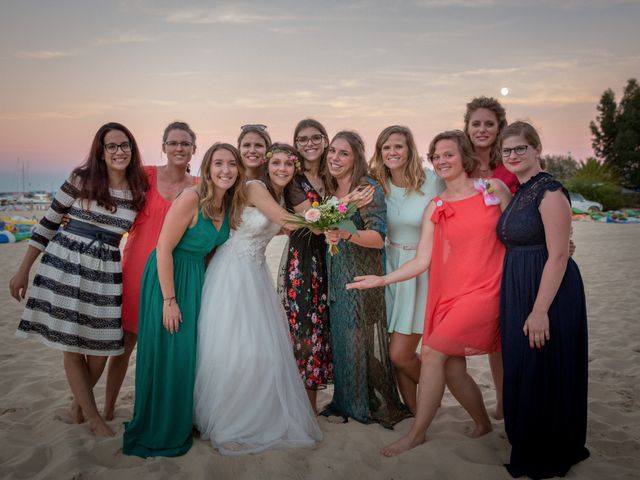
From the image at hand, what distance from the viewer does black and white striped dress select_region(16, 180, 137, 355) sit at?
3.78 meters

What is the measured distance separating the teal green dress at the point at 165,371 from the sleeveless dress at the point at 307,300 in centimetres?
95

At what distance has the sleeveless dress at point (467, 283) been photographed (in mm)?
3488

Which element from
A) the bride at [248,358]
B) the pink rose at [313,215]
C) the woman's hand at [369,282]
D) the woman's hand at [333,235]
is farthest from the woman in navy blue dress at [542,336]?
the bride at [248,358]

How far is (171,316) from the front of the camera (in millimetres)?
3594

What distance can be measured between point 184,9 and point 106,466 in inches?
426

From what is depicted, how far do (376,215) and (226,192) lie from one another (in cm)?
136

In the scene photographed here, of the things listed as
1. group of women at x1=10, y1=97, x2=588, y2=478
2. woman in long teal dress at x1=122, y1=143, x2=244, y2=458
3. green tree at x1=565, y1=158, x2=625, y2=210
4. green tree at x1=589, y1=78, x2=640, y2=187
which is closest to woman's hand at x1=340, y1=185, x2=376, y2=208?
group of women at x1=10, y1=97, x2=588, y2=478

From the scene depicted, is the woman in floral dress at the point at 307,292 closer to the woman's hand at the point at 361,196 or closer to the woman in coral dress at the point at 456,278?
the woman's hand at the point at 361,196

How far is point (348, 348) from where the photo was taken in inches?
165

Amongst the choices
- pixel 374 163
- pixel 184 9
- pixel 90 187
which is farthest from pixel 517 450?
pixel 184 9

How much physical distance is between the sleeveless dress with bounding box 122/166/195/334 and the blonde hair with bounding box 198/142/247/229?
Result: 2.51ft

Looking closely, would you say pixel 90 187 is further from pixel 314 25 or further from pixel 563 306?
Answer: pixel 314 25

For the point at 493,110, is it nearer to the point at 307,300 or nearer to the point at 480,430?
the point at 307,300

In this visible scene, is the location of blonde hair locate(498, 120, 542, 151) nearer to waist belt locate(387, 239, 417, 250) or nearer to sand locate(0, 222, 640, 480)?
waist belt locate(387, 239, 417, 250)
